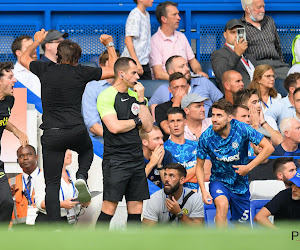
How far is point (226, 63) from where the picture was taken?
406 inches

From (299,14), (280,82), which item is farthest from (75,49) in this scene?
(299,14)

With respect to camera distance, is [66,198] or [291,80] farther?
[291,80]

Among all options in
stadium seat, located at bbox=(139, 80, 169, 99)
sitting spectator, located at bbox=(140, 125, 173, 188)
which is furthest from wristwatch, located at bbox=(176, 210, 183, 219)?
stadium seat, located at bbox=(139, 80, 169, 99)

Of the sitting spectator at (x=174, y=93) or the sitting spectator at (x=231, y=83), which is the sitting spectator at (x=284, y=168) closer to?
the sitting spectator at (x=174, y=93)

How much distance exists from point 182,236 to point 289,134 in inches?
230

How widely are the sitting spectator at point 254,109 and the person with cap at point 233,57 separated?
95 cm

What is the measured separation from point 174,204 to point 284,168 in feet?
4.38

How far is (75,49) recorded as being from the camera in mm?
7031

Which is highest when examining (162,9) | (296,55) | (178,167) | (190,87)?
(162,9)

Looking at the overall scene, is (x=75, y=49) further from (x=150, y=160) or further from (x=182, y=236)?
(x=182, y=236)

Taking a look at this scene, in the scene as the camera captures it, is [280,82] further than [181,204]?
Yes

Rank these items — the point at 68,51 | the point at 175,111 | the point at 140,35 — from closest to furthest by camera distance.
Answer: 1. the point at 68,51
2. the point at 175,111
3. the point at 140,35

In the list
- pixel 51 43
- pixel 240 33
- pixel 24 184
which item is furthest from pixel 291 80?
pixel 24 184

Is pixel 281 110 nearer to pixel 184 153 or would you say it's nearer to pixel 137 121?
pixel 184 153
